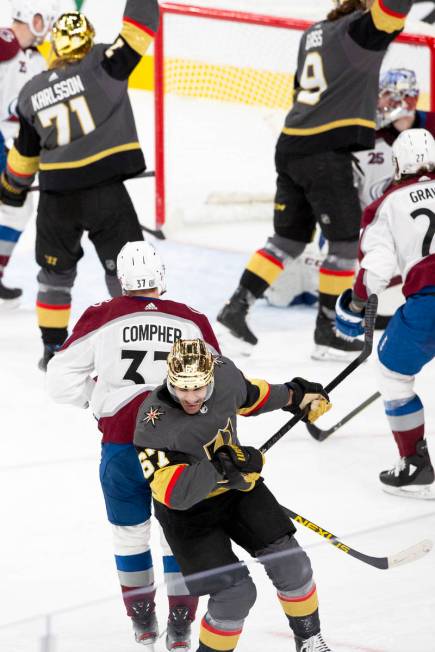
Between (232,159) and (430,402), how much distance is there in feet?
10.6

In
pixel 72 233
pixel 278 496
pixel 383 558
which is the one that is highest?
pixel 383 558

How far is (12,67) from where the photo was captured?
521 cm

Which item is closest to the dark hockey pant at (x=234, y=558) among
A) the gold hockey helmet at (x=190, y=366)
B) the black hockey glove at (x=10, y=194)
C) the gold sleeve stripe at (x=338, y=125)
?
the gold hockey helmet at (x=190, y=366)

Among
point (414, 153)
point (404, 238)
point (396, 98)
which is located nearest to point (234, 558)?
point (404, 238)

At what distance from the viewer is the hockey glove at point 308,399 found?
254 centimetres

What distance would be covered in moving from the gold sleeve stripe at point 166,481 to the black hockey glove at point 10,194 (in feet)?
8.19

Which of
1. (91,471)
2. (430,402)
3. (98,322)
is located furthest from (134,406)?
(430,402)

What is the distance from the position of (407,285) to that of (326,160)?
1.28m

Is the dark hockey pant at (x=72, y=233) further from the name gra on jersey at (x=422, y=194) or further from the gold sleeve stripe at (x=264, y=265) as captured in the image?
the name gra on jersey at (x=422, y=194)

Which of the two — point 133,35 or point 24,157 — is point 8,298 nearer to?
point 24,157

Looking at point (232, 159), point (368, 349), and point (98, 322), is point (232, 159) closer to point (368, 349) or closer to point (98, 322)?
point (368, 349)

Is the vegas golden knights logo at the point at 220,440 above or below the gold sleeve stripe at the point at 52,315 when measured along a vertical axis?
above

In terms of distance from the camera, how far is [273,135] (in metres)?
6.86

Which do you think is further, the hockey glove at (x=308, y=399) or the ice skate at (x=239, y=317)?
the ice skate at (x=239, y=317)
